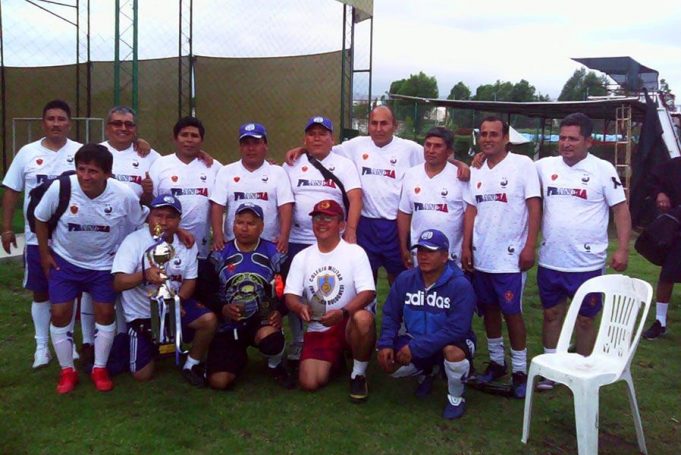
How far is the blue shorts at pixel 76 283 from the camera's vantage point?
4.07 m

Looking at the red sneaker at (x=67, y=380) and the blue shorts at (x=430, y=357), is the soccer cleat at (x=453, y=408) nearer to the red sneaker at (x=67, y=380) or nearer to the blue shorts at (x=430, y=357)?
the blue shorts at (x=430, y=357)

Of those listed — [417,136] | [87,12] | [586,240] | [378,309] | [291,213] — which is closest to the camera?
[586,240]

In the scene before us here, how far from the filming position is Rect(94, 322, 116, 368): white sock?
4.13 metres

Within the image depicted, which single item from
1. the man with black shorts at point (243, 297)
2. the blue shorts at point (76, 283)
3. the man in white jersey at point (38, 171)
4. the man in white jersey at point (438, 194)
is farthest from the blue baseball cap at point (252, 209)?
the man in white jersey at point (38, 171)

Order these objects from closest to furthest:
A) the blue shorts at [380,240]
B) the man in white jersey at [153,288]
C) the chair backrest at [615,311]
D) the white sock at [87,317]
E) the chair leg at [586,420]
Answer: the chair leg at [586,420]
the chair backrest at [615,311]
the man in white jersey at [153,288]
the white sock at [87,317]
the blue shorts at [380,240]

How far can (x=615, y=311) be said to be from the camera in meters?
3.61

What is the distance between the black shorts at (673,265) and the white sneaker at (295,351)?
339 centimetres

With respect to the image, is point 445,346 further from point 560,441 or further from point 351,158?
point 351,158

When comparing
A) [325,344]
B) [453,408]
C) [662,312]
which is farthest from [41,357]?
[662,312]

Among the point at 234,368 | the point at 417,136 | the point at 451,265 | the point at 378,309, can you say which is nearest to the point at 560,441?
the point at 451,265

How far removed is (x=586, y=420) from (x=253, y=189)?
260 cm

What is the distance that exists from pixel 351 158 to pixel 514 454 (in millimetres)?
2401

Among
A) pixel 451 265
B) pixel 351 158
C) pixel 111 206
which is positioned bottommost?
pixel 451 265

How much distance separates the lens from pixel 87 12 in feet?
40.0
